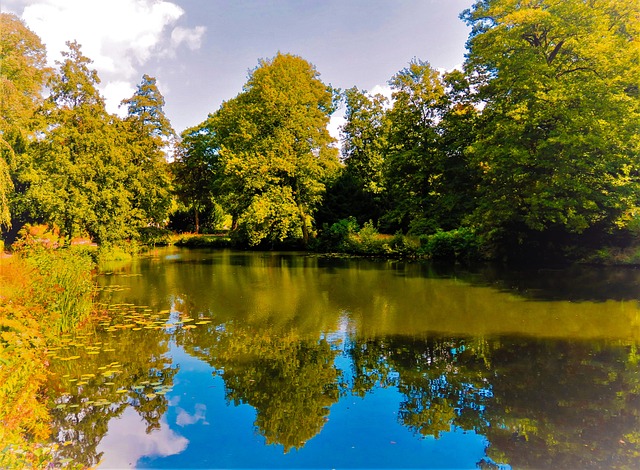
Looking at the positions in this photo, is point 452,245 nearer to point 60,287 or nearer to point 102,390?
point 60,287

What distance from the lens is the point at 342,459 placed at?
14.7 feet

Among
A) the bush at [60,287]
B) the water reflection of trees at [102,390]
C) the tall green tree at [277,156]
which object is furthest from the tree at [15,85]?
the tall green tree at [277,156]

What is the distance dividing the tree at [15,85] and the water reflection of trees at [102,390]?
716 cm

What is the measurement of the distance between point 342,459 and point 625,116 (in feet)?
59.8

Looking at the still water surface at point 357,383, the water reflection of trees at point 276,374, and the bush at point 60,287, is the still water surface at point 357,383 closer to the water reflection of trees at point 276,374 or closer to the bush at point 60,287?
the water reflection of trees at point 276,374

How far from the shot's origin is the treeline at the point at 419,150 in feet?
57.6

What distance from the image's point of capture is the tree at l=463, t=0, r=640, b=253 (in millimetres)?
16984

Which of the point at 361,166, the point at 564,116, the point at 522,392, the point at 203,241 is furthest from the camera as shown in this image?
the point at 203,241

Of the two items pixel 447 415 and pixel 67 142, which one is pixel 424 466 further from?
pixel 67 142

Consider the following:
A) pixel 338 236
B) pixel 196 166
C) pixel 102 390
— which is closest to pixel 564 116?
pixel 338 236

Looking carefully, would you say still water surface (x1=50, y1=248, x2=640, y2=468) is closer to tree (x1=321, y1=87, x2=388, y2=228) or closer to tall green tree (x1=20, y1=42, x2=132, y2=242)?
tall green tree (x1=20, y1=42, x2=132, y2=242)

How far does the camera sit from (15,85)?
754 inches

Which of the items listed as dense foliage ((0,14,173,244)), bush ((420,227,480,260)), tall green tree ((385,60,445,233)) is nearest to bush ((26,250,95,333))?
dense foliage ((0,14,173,244))

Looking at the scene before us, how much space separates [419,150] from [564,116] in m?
10.2
